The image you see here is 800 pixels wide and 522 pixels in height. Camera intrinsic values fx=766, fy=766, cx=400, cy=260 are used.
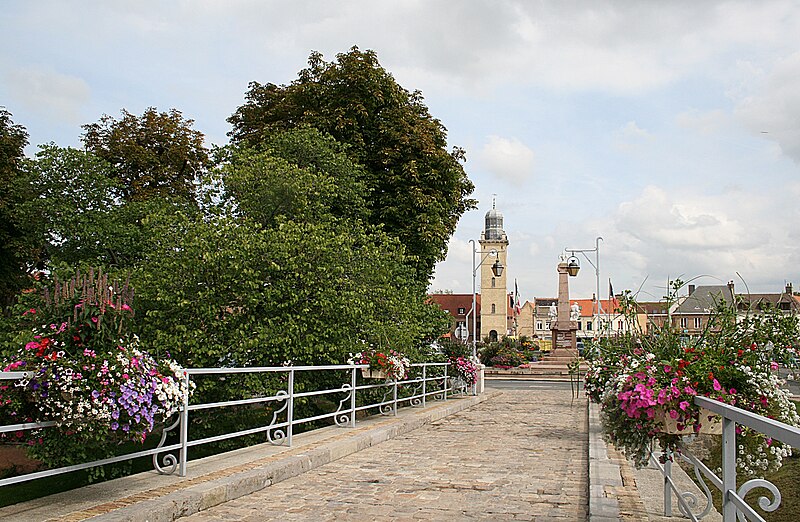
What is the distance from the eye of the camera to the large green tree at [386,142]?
Result: 77.5ft

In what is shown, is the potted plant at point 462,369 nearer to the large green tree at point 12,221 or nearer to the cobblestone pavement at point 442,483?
the cobblestone pavement at point 442,483

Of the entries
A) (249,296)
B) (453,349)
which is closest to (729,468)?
(249,296)

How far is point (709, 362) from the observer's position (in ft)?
17.9

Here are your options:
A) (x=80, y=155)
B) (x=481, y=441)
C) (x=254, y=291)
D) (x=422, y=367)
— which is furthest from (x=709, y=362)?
(x=80, y=155)

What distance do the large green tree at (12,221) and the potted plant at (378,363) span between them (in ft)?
38.5

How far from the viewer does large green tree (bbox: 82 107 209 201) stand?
25.4 meters

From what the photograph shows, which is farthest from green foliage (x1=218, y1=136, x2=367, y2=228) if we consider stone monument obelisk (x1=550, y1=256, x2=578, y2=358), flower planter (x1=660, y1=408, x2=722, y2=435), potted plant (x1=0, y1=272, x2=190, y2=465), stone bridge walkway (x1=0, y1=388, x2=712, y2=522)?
stone monument obelisk (x1=550, y1=256, x2=578, y2=358)

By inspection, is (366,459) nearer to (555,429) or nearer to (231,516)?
(231,516)

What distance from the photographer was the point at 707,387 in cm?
536

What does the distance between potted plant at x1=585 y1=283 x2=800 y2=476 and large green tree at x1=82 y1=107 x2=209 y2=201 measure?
69.7 feet

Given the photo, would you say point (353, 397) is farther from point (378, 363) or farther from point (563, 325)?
point (563, 325)

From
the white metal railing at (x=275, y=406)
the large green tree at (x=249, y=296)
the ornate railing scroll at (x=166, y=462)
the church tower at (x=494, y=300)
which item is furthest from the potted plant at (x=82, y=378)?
the church tower at (x=494, y=300)

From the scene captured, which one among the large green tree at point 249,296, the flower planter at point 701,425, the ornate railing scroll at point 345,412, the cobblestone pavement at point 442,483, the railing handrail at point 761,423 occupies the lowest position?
the cobblestone pavement at point 442,483

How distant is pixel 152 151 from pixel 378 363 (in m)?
15.5
